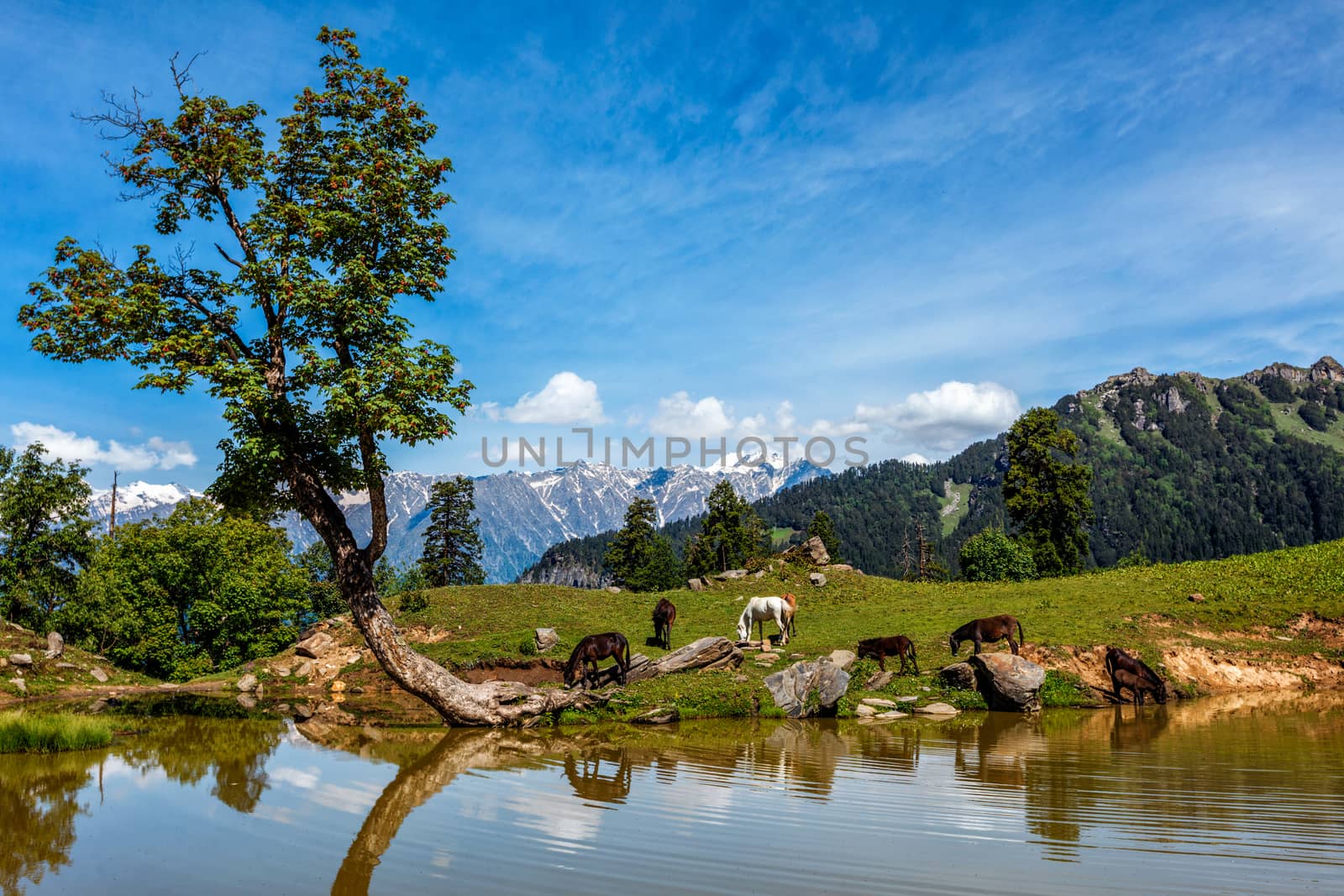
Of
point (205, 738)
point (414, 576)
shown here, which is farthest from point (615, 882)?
point (414, 576)

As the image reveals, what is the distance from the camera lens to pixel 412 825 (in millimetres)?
10438

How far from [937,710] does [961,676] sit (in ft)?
7.02

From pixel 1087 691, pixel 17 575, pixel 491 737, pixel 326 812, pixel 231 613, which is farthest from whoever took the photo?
pixel 231 613

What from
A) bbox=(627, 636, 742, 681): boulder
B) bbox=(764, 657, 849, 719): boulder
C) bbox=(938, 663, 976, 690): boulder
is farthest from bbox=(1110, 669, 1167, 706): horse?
bbox=(627, 636, 742, 681): boulder

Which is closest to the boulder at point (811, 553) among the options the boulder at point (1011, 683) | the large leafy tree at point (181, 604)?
the boulder at point (1011, 683)

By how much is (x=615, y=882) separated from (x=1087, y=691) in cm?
2212

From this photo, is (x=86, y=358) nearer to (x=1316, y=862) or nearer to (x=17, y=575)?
(x=1316, y=862)

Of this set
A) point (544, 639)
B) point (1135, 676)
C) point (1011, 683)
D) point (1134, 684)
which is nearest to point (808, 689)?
point (1011, 683)

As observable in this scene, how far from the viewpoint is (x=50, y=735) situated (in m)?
17.2

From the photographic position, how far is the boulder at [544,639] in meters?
31.1

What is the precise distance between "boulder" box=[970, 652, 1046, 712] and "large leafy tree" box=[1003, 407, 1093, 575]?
4806 cm

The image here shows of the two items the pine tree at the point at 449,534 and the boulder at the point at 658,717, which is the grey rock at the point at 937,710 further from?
the pine tree at the point at 449,534

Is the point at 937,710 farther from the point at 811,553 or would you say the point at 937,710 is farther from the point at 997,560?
the point at 997,560

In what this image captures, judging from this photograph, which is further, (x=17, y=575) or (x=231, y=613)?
(x=231, y=613)
